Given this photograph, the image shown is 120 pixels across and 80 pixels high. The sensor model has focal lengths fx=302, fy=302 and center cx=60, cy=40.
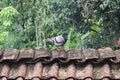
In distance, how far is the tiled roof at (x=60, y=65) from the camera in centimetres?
182

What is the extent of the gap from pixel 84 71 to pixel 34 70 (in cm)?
31

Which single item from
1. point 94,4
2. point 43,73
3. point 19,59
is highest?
point 94,4

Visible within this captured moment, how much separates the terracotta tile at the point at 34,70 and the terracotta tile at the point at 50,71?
3cm

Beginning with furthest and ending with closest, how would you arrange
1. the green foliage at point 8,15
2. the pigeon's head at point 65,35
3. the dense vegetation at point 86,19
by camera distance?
the green foliage at point 8,15 → the pigeon's head at point 65,35 → the dense vegetation at point 86,19

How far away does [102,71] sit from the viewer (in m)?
1.85

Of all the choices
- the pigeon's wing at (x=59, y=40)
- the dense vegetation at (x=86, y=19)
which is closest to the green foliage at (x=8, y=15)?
the dense vegetation at (x=86, y=19)

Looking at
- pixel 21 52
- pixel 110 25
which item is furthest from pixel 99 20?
pixel 21 52

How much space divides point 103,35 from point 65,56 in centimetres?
383

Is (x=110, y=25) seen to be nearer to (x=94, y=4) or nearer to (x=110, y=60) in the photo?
(x=94, y=4)

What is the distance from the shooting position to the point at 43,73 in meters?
1.87

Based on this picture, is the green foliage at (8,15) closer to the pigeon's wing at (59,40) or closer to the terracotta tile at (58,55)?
the pigeon's wing at (59,40)

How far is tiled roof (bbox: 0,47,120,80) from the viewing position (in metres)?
1.82

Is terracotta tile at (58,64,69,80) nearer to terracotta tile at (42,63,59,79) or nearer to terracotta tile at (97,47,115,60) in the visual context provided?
terracotta tile at (42,63,59,79)

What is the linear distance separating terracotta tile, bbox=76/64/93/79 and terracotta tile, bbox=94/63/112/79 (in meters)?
0.04
